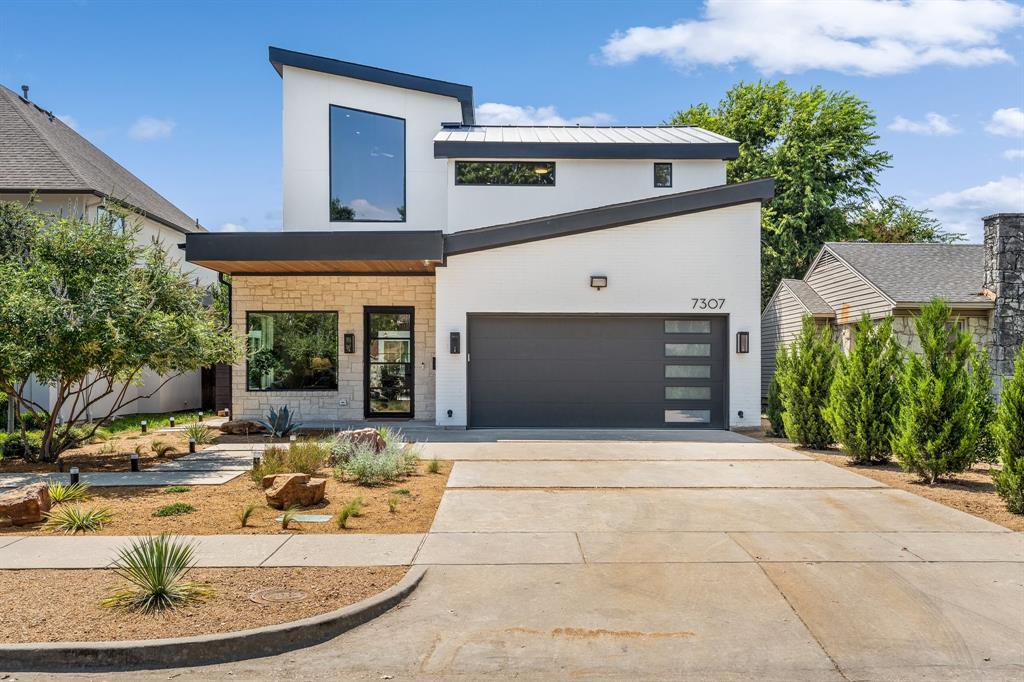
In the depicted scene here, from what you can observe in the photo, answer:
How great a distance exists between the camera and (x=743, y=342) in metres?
15.0

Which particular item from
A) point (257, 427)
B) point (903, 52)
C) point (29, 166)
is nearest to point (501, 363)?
point (257, 427)

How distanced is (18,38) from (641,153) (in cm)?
1730

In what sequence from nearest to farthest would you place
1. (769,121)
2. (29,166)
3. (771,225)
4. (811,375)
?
(811,375)
(29,166)
(771,225)
(769,121)

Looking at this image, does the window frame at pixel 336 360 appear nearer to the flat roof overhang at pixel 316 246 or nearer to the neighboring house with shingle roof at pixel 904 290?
the flat roof overhang at pixel 316 246

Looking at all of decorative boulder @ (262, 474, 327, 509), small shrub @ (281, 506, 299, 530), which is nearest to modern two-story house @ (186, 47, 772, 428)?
decorative boulder @ (262, 474, 327, 509)

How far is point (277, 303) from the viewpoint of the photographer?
16.5 m

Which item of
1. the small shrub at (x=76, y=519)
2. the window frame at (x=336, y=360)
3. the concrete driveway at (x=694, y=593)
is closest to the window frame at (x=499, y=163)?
the window frame at (x=336, y=360)

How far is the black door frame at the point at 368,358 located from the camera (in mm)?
16594

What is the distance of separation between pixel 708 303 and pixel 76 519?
1190 centimetres

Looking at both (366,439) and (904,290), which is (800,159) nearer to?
(904,290)

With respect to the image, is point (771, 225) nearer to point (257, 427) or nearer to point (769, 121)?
point (769, 121)

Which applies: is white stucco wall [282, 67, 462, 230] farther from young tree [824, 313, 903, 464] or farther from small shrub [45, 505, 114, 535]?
small shrub [45, 505, 114, 535]

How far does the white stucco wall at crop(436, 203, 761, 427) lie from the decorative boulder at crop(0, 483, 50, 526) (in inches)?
325

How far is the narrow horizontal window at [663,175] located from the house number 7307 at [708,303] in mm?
4049
